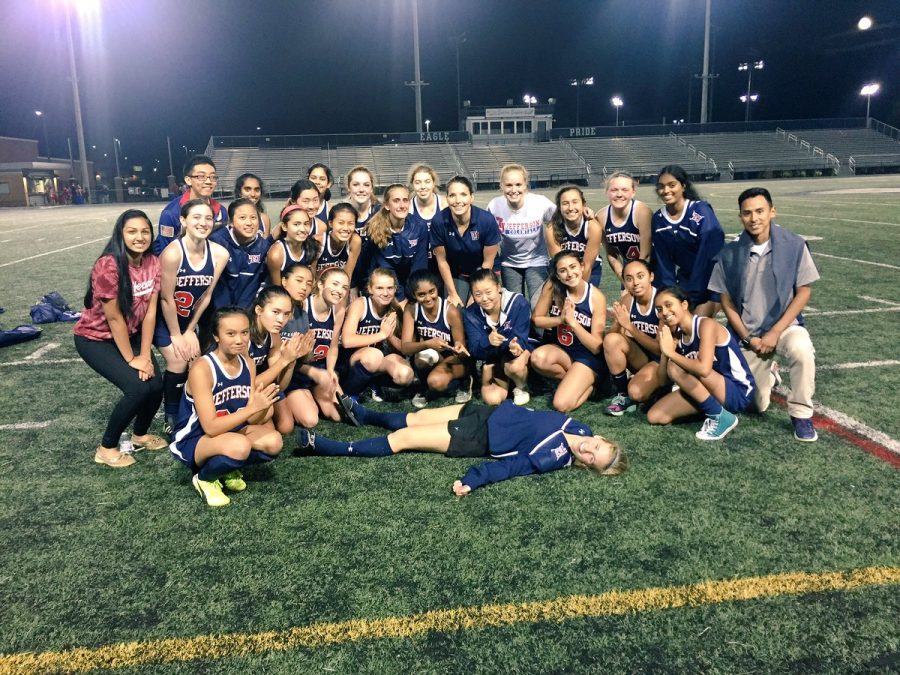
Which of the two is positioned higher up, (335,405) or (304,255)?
(304,255)

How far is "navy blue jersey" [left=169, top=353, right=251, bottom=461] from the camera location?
10.7 feet

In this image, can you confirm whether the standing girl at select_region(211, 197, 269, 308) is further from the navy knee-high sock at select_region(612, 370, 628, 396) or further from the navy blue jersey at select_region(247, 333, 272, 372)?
the navy knee-high sock at select_region(612, 370, 628, 396)

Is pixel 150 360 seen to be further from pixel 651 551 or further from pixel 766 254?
pixel 766 254

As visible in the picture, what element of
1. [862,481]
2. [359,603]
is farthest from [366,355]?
[862,481]

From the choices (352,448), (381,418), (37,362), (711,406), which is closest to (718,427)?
(711,406)

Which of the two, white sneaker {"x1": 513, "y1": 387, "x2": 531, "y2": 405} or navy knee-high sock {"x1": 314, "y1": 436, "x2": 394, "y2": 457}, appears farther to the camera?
white sneaker {"x1": 513, "y1": 387, "x2": 531, "y2": 405}

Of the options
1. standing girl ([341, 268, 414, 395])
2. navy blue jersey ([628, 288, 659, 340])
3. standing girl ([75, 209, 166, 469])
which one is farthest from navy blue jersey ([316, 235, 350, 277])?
navy blue jersey ([628, 288, 659, 340])

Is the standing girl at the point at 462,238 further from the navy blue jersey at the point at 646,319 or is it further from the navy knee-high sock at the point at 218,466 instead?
the navy knee-high sock at the point at 218,466

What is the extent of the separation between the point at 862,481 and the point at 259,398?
118 inches

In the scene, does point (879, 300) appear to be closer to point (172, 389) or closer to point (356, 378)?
point (356, 378)

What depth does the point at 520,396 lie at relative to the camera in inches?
178

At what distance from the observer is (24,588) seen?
2484mm

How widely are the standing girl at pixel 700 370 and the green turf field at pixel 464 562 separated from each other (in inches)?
5.2

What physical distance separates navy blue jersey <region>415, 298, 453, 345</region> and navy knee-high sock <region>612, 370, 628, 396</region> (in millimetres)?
1181
